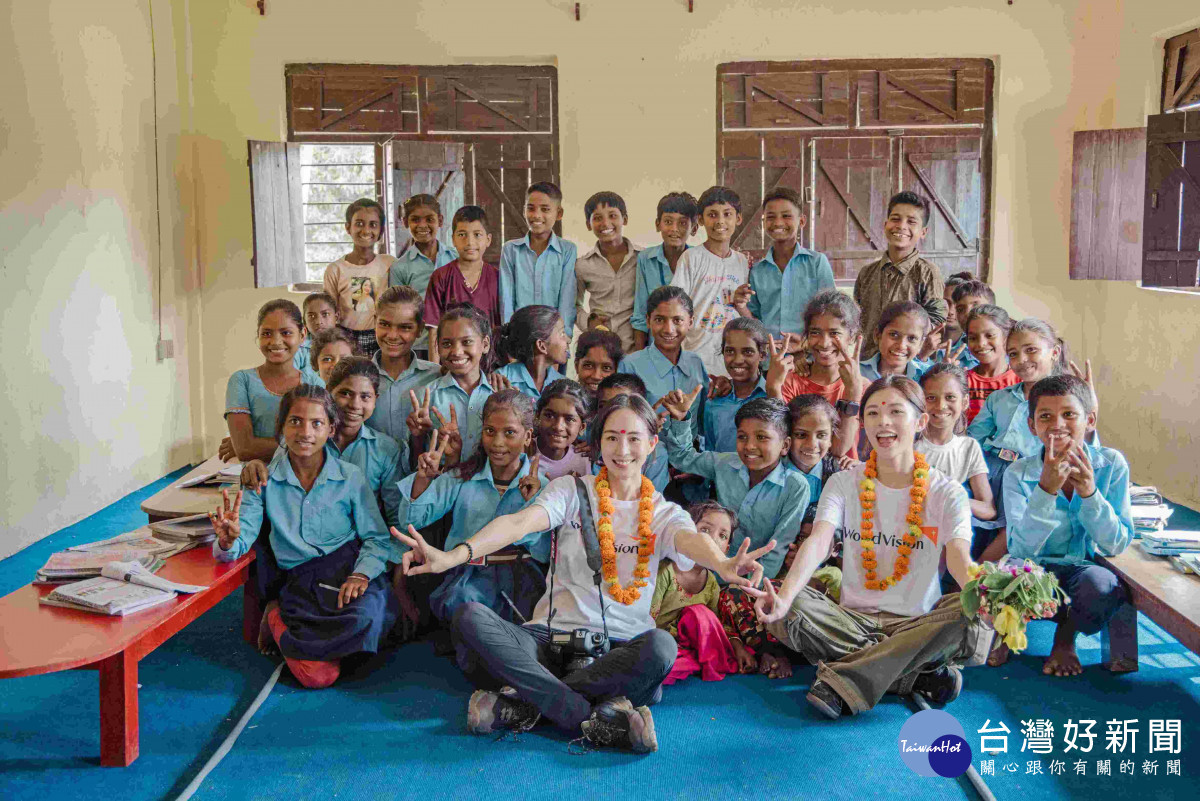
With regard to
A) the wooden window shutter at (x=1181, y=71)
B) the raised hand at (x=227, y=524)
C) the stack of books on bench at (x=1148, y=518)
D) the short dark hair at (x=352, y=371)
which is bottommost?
the stack of books on bench at (x=1148, y=518)

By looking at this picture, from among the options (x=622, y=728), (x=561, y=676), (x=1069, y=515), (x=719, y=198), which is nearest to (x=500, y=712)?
(x=561, y=676)

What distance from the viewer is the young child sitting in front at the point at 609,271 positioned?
522 centimetres

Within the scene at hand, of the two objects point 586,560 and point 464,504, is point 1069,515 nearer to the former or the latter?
point 586,560

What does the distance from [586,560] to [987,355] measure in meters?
2.03

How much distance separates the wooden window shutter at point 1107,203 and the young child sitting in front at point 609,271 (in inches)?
141

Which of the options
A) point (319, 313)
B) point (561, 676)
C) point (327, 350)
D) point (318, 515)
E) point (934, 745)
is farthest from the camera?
point (319, 313)

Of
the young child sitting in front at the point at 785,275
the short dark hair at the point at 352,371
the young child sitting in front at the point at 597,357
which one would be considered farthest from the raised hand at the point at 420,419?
the young child sitting in front at the point at 785,275

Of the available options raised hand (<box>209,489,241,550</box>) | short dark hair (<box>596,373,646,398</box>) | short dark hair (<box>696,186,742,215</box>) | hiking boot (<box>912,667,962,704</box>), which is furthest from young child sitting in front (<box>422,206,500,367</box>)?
hiking boot (<box>912,667,962,704</box>)

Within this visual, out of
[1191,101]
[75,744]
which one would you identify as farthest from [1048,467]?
[1191,101]

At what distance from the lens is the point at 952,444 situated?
3.96 meters

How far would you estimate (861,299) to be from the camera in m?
5.45

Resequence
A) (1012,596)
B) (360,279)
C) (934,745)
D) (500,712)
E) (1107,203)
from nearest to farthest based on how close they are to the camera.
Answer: (1012,596) < (934,745) < (500,712) < (360,279) < (1107,203)

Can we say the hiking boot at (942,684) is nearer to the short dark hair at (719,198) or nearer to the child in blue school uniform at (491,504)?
the child in blue school uniform at (491,504)

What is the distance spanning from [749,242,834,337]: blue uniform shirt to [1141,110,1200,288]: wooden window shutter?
241cm
